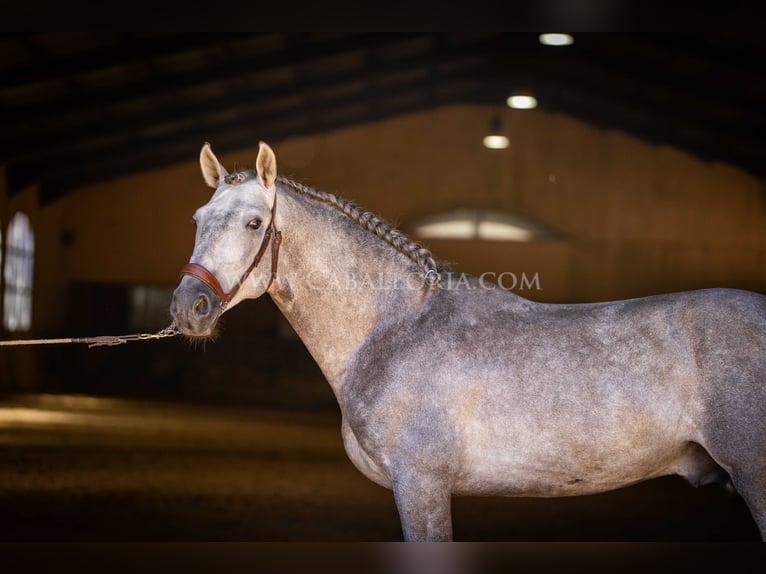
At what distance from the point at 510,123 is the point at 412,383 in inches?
125

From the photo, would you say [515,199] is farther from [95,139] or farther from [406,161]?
[95,139]

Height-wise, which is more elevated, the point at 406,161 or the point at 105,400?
the point at 406,161

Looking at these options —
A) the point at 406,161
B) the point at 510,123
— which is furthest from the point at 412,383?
the point at 406,161

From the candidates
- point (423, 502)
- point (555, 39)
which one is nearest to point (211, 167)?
point (423, 502)

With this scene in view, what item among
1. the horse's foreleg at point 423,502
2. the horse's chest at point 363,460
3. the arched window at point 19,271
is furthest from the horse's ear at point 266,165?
the arched window at point 19,271

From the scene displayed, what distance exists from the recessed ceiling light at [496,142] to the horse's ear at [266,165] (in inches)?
121

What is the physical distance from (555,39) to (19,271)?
4138mm

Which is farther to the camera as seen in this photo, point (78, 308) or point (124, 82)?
point (78, 308)

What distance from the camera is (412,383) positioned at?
3.06 m

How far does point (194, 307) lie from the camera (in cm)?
291

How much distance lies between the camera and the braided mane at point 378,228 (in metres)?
3.27

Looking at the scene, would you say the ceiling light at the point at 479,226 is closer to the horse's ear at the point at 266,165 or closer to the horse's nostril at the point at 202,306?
the horse's ear at the point at 266,165

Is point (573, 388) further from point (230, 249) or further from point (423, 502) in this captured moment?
point (230, 249)

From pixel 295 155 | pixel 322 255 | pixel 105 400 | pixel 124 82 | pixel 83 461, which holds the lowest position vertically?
pixel 83 461
